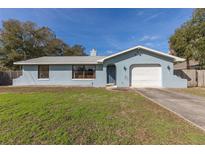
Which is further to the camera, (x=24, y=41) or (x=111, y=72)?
(x=24, y=41)

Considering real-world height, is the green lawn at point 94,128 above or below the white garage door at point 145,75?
below

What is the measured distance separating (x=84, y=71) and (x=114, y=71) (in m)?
3.62

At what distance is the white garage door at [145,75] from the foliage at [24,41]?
27138mm

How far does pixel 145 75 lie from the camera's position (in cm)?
1571

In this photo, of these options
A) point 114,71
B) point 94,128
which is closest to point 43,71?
point 114,71

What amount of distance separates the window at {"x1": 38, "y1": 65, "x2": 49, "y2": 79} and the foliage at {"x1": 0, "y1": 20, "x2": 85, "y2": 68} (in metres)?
17.9

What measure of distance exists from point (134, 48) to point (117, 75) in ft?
11.4

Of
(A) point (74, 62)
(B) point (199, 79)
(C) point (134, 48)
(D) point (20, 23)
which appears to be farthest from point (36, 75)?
(D) point (20, 23)

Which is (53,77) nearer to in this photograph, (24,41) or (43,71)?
(43,71)

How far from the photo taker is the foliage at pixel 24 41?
104 ft

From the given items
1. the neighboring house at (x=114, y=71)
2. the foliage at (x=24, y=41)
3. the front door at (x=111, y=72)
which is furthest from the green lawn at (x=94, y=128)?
the foliage at (x=24, y=41)

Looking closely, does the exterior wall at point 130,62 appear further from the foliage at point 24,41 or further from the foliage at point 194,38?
the foliage at point 24,41

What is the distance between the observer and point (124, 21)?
16906 mm

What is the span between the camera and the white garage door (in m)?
15.5
